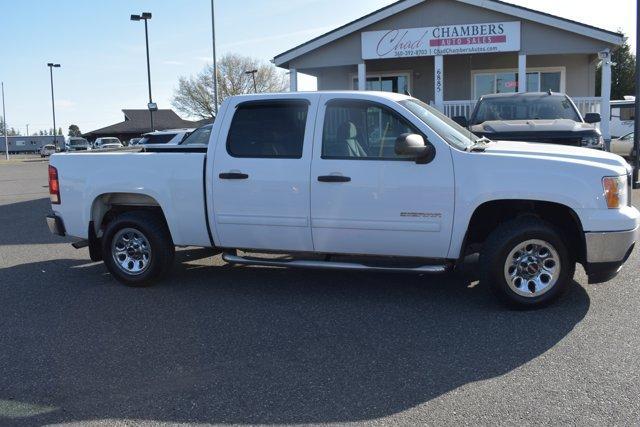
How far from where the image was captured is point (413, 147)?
5.16 meters

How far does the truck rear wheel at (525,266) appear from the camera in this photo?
17.1 ft

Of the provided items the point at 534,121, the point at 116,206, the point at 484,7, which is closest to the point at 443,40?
the point at 484,7

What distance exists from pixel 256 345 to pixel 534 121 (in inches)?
282

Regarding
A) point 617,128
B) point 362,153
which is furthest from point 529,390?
point 617,128

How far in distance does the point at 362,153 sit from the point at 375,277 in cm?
171

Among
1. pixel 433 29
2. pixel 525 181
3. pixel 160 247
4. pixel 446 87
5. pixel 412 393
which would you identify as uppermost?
pixel 433 29

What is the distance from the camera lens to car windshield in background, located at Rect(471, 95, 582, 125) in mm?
10754

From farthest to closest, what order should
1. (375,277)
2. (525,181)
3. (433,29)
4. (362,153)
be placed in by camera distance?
(433,29) < (375,277) < (362,153) < (525,181)

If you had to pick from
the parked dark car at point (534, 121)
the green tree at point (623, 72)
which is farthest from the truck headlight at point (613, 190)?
the green tree at point (623, 72)

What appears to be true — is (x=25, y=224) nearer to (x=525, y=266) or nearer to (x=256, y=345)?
(x=256, y=345)

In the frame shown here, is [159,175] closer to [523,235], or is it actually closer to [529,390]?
[523,235]

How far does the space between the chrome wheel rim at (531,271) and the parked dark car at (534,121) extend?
4138 millimetres

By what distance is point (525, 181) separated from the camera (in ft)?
16.8

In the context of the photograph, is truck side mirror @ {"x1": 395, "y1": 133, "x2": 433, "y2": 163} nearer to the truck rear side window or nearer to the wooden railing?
the truck rear side window
